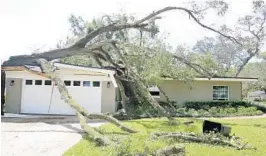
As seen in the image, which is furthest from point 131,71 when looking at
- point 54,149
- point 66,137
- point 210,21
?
point 54,149

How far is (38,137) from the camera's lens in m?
9.13

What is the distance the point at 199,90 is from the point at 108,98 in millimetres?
6934

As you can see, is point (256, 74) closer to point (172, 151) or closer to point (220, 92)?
point (220, 92)

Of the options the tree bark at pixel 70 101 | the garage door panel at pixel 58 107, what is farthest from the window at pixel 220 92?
the tree bark at pixel 70 101

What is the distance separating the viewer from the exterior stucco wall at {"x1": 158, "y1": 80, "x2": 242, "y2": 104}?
66.7 ft

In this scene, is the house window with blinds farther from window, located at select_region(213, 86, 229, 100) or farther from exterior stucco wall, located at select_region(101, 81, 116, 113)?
exterior stucco wall, located at select_region(101, 81, 116, 113)

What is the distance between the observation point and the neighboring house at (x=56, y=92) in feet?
51.7

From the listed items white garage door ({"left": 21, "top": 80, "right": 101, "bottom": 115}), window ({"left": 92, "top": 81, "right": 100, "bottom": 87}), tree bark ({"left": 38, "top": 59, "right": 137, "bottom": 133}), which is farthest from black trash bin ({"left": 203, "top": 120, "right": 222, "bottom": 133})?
window ({"left": 92, "top": 81, "right": 100, "bottom": 87})

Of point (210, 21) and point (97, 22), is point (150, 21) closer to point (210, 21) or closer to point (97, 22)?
→ point (210, 21)

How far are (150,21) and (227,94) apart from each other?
27.4 ft

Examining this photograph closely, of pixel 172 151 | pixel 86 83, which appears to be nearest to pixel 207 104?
pixel 86 83

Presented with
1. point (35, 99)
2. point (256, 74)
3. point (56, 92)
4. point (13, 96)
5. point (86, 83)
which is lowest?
point (35, 99)

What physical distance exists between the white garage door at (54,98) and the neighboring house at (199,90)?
216 inches

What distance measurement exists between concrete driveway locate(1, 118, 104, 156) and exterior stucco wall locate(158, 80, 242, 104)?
9132 millimetres
